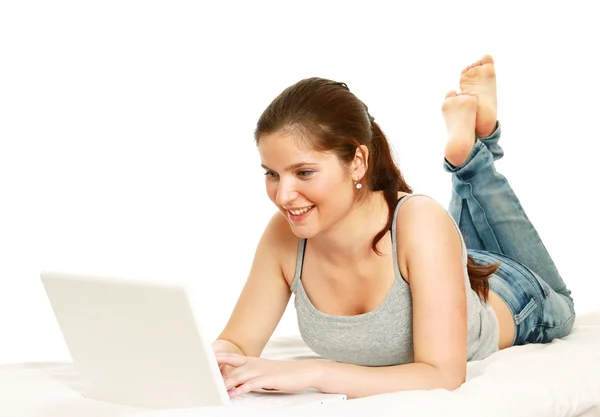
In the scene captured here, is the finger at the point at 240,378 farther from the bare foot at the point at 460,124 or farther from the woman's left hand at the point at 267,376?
the bare foot at the point at 460,124

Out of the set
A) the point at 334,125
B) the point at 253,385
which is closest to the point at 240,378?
the point at 253,385

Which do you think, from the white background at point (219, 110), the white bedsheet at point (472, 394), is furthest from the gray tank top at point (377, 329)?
the white background at point (219, 110)

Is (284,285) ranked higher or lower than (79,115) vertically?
lower

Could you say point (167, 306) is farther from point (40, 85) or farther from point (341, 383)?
point (40, 85)

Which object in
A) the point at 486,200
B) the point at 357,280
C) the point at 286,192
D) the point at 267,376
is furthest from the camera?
the point at 486,200

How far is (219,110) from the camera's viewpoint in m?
4.52

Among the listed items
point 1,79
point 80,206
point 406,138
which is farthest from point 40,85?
point 406,138

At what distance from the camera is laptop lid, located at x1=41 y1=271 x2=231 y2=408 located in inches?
74.4

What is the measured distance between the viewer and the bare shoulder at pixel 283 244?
2627 mm

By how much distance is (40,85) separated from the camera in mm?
4418

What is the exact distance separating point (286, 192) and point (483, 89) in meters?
1.33

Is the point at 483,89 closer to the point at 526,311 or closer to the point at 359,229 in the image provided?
the point at 526,311

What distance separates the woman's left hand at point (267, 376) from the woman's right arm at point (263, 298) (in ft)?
1.41

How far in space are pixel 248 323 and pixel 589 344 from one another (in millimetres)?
1012
